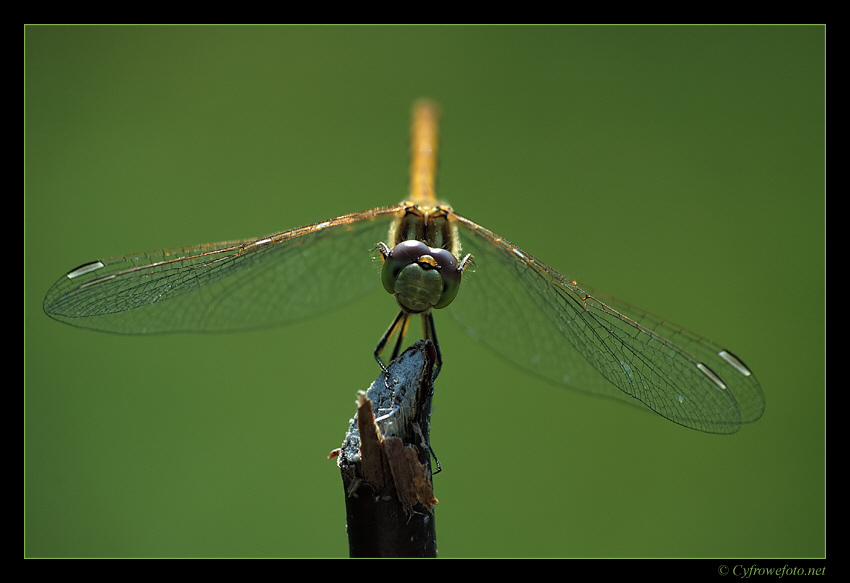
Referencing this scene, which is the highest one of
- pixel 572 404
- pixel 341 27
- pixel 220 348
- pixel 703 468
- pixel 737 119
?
pixel 341 27

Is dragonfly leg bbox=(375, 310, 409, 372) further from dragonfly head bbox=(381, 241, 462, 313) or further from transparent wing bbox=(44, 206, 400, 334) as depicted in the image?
transparent wing bbox=(44, 206, 400, 334)

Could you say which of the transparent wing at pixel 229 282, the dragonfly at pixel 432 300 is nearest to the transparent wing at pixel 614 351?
the dragonfly at pixel 432 300

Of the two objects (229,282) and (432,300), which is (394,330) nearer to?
(432,300)

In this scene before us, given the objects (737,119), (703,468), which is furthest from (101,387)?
(737,119)

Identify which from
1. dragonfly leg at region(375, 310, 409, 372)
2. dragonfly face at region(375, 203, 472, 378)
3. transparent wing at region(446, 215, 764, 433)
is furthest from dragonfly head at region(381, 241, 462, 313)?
transparent wing at region(446, 215, 764, 433)

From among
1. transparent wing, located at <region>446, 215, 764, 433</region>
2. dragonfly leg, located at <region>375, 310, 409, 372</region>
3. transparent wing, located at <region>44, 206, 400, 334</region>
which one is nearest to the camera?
transparent wing, located at <region>446, 215, 764, 433</region>

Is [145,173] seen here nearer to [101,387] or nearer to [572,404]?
[101,387]

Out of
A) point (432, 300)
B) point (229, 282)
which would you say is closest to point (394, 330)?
point (432, 300)
